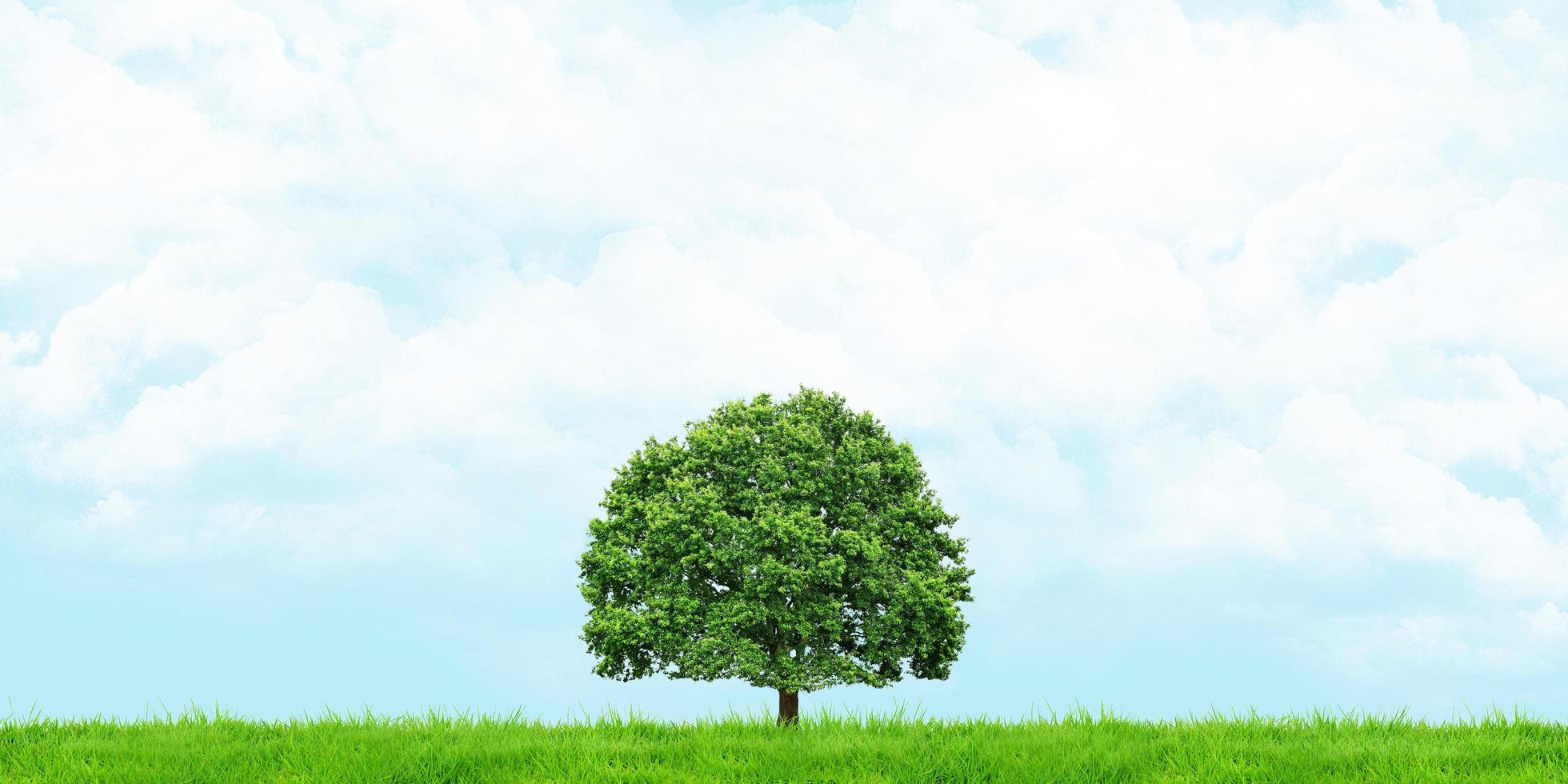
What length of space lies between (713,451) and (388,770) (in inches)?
463

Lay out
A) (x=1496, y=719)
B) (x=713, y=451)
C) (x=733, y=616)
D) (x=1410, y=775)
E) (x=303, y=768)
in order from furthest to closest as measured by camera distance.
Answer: (x=713, y=451) → (x=733, y=616) → (x=1496, y=719) → (x=303, y=768) → (x=1410, y=775)

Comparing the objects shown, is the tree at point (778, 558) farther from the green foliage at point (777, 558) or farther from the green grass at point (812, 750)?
the green grass at point (812, 750)

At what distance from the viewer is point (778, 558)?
2331cm

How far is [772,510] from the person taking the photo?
23.1m

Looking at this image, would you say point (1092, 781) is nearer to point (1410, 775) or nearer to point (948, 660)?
point (1410, 775)

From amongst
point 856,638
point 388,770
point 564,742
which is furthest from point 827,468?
point 388,770

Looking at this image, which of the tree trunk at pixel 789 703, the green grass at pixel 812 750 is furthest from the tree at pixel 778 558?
the green grass at pixel 812 750

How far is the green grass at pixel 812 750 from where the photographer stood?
13.4m

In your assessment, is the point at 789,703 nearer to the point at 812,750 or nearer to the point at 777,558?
the point at 777,558

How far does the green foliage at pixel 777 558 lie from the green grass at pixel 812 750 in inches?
286

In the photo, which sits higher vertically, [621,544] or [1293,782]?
[621,544]

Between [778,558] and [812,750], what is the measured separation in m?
9.41

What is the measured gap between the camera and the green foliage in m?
22.9

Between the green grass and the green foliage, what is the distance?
23.8ft
